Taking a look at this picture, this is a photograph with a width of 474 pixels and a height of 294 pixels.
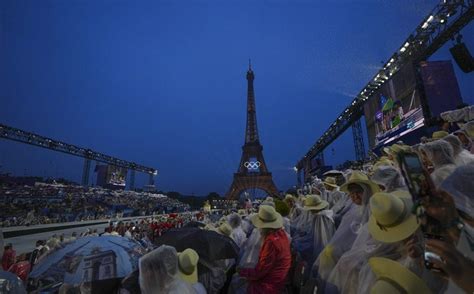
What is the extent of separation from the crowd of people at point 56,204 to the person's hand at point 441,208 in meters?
24.0

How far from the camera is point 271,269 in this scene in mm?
3146

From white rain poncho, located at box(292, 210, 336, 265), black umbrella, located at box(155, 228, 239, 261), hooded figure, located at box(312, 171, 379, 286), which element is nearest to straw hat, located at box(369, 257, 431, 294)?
hooded figure, located at box(312, 171, 379, 286)

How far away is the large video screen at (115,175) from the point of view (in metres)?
49.0

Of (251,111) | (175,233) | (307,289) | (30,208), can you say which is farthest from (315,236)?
(251,111)

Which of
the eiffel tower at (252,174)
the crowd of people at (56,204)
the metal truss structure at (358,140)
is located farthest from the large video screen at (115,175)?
the metal truss structure at (358,140)

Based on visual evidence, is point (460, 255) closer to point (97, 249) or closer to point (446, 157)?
point (446, 157)

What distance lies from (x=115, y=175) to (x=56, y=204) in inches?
958

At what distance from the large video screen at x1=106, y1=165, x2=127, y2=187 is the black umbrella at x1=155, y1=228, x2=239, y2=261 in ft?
165

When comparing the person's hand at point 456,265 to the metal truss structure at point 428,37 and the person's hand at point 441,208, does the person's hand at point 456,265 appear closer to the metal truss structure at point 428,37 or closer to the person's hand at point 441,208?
the person's hand at point 441,208

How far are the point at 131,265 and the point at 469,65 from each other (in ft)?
48.4

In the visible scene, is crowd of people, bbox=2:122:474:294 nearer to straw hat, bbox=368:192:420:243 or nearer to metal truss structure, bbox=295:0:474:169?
straw hat, bbox=368:192:420:243

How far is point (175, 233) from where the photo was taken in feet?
13.9

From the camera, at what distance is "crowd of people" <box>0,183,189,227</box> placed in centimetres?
2058

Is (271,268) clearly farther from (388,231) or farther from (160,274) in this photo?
(388,231)
